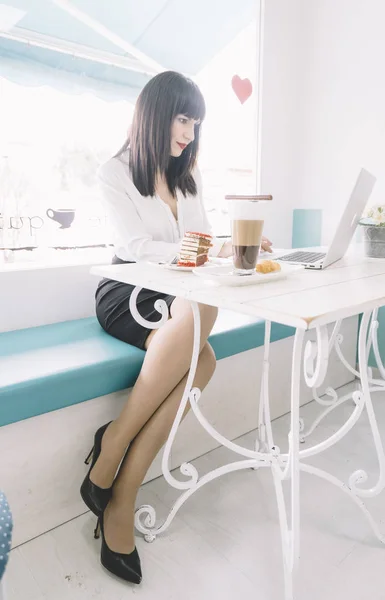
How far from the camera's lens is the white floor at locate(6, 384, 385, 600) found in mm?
1080

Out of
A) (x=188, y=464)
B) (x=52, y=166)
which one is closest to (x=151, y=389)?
(x=188, y=464)

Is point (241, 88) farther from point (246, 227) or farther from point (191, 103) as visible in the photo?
point (246, 227)

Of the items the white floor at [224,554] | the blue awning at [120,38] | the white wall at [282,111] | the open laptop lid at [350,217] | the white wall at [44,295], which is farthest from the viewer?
the white wall at [282,111]

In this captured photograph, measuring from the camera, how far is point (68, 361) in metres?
1.30

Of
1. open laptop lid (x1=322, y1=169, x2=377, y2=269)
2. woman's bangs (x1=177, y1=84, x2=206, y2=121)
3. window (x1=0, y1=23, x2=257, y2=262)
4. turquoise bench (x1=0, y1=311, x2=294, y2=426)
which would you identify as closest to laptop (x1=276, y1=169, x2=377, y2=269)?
open laptop lid (x1=322, y1=169, x2=377, y2=269)

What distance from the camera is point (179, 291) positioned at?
3.09 feet

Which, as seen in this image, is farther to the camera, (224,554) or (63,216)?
(63,216)

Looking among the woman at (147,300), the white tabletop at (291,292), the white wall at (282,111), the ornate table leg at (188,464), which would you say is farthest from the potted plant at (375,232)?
the white wall at (282,111)

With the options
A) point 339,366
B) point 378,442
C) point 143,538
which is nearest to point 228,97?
point 339,366

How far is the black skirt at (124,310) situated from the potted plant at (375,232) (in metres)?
0.69

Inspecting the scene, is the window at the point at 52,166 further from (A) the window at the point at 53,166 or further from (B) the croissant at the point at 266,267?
(B) the croissant at the point at 266,267

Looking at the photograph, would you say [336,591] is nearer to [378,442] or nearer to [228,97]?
[378,442]

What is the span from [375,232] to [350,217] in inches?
11.5

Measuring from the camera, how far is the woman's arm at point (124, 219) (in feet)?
4.90
